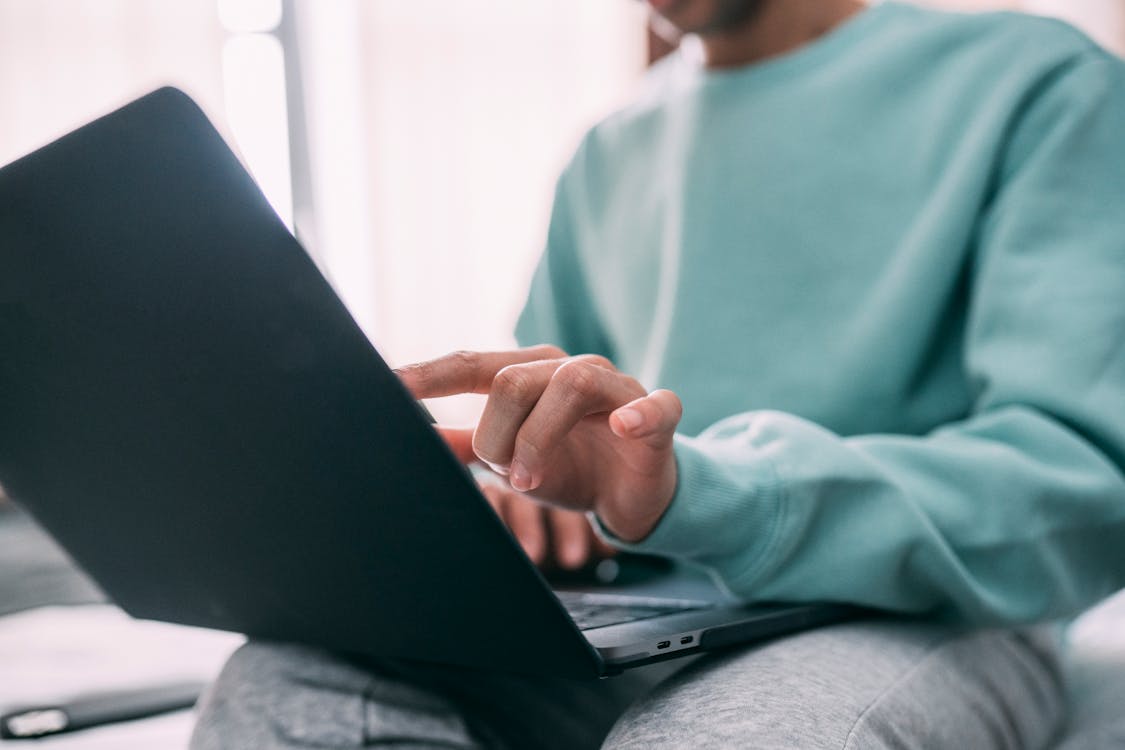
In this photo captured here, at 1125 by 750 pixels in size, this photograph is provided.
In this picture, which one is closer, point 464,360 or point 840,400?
point 464,360

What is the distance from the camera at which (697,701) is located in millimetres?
450

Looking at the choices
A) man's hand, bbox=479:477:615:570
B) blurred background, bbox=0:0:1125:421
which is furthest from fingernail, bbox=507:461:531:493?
blurred background, bbox=0:0:1125:421

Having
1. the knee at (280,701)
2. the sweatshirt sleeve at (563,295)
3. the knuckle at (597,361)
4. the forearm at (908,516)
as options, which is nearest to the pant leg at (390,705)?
the knee at (280,701)

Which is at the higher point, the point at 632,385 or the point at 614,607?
the point at 632,385

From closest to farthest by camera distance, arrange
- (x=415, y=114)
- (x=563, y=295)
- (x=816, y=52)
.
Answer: (x=816, y=52) → (x=563, y=295) → (x=415, y=114)

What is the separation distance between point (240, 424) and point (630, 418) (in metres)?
0.16

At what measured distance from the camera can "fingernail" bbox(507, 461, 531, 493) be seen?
443 millimetres

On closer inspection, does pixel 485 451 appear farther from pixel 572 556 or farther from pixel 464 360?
pixel 572 556

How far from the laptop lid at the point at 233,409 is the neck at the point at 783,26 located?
0.66 meters

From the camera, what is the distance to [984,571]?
58 centimetres

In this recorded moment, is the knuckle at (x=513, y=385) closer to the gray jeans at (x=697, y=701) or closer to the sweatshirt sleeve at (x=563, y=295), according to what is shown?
the gray jeans at (x=697, y=701)

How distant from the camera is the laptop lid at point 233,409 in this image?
35 centimetres

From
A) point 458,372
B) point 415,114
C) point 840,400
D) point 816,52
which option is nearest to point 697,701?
point 458,372

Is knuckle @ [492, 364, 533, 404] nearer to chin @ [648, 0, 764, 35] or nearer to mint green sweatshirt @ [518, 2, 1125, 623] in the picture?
mint green sweatshirt @ [518, 2, 1125, 623]
